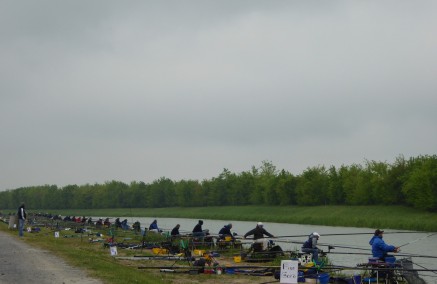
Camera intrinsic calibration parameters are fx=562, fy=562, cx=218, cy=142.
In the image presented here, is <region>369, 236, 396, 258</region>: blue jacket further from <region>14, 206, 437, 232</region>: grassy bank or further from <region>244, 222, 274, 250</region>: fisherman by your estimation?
<region>14, 206, 437, 232</region>: grassy bank

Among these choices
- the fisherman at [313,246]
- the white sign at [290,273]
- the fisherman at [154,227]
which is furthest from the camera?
the fisherman at [154,227]

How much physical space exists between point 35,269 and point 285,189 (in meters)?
72.1

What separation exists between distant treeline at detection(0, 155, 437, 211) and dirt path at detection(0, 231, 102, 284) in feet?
142

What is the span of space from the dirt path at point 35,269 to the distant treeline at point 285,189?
4341cm

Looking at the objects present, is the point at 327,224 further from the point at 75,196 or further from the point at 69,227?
the point at 75,196

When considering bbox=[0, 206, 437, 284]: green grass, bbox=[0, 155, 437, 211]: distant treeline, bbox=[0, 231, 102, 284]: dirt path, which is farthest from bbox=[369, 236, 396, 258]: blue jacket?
bbox=[0, 155, 437, 211]: distant treeline

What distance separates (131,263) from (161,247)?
5.03 m

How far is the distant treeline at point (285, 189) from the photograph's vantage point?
59278mm

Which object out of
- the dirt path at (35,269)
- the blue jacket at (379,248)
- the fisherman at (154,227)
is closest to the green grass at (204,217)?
the dirt path at (35,269)

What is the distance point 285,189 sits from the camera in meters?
85.9

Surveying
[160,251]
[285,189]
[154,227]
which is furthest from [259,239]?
[285,189]

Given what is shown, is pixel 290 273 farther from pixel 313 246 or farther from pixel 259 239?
pixel 259 239

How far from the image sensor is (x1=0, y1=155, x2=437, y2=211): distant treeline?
59278 millimetres

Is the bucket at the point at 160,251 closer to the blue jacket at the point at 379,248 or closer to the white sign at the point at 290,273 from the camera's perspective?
the blue jacket at the point at 379,248
